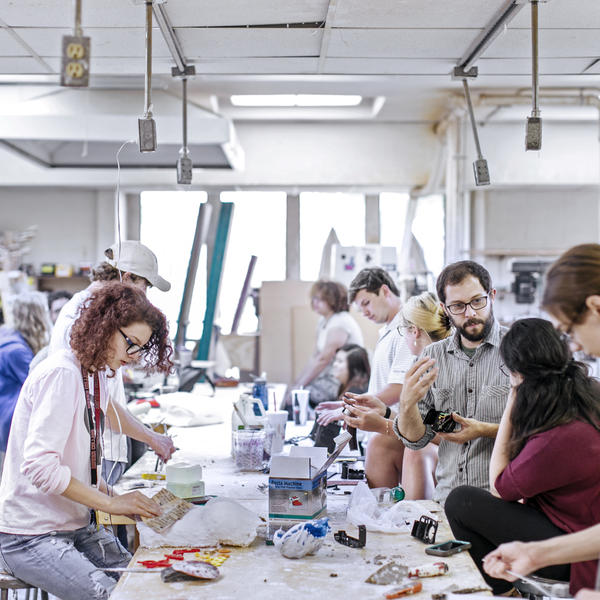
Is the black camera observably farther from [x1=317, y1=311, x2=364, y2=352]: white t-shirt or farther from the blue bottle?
[x1=317, y1=311, x2=364, y2=352]: white t-shirt

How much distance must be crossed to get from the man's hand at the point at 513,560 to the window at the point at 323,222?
6474 mm

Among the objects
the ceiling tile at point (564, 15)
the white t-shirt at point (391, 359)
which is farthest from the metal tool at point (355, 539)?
the ceiling tile at point (564, 15)

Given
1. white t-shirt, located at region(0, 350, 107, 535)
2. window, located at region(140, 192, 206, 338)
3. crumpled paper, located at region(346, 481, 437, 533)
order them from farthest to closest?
1. window, located at region(140, 192, 206, 338)
2. crumpled paper, located at region(346, 481, 437, 533)
3. white t-shirt, located at region(0, 350, 107, 535)

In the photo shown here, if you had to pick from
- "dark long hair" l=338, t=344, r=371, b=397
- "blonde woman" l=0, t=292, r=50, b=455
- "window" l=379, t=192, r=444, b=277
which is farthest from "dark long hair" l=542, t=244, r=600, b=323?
"window" l=379, t=192, r=444, b=277

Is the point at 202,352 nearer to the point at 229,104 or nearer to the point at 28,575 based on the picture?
the point at 229,104

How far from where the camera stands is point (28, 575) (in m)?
2.04

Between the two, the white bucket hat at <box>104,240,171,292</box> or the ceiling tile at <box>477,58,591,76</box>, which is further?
the white bucket hat at <box>104,240,171,292</box>

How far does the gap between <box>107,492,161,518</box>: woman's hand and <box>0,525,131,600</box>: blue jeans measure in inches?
7.3

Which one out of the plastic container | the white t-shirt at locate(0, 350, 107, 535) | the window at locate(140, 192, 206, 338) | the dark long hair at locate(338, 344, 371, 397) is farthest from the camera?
the window at locate(140, 192, 206, 338)

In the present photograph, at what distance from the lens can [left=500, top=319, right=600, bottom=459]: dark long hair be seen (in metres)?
2.06

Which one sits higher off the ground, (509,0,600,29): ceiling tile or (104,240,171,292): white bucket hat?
(509,0,600,29): ceiling tile

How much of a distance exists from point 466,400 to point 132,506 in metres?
1.22

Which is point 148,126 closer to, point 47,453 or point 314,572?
point 47,453

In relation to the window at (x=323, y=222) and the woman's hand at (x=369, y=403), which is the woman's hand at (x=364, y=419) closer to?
the woman's hand at (x=369, y=403)
